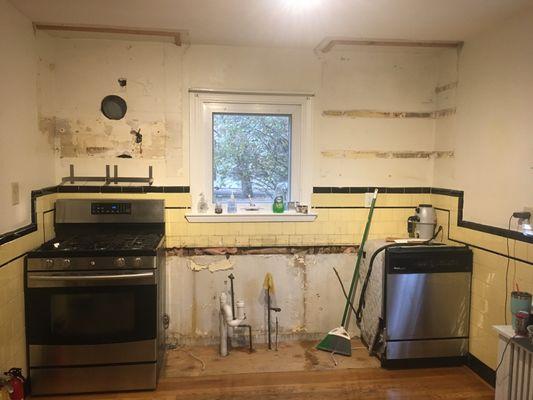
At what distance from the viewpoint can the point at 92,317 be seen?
2.71 meters

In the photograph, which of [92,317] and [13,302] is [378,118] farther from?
[13,302]

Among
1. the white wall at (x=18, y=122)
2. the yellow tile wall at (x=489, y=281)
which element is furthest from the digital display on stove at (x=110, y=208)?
the yellow tile wall at (x=489, y=281)

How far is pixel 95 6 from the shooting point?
252cm

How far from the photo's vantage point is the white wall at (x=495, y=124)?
8.39 ft

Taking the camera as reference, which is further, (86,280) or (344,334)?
(344,334)

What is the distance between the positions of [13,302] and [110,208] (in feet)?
3.11

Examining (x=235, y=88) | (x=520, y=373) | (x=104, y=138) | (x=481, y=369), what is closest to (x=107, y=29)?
(x=104, y=138)

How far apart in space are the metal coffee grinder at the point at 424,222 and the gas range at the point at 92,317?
2.07 meters

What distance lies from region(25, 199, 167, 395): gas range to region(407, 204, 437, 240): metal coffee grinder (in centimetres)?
207

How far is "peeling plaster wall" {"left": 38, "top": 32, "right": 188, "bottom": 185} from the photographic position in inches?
125

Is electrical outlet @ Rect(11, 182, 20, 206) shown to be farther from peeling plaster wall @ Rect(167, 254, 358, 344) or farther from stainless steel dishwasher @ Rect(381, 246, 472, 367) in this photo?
stainless steel dishwasher @ Rect(381, 246, 472, 367)

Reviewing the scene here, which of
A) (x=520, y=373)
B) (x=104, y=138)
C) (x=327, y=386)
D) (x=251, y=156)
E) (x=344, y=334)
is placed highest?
(x=104, y=138)

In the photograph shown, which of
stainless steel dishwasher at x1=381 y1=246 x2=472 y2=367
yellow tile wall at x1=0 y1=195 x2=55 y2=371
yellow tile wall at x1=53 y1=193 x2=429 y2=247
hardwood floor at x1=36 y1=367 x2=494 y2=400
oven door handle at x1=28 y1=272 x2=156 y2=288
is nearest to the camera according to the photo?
yellow tile wall at x1=0 y1=195 x2=55 y2=371

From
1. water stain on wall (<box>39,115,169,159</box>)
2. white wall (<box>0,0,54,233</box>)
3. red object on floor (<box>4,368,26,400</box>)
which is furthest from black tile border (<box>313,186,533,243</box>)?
red object on floor (<box>4,368,26,400</box>)
